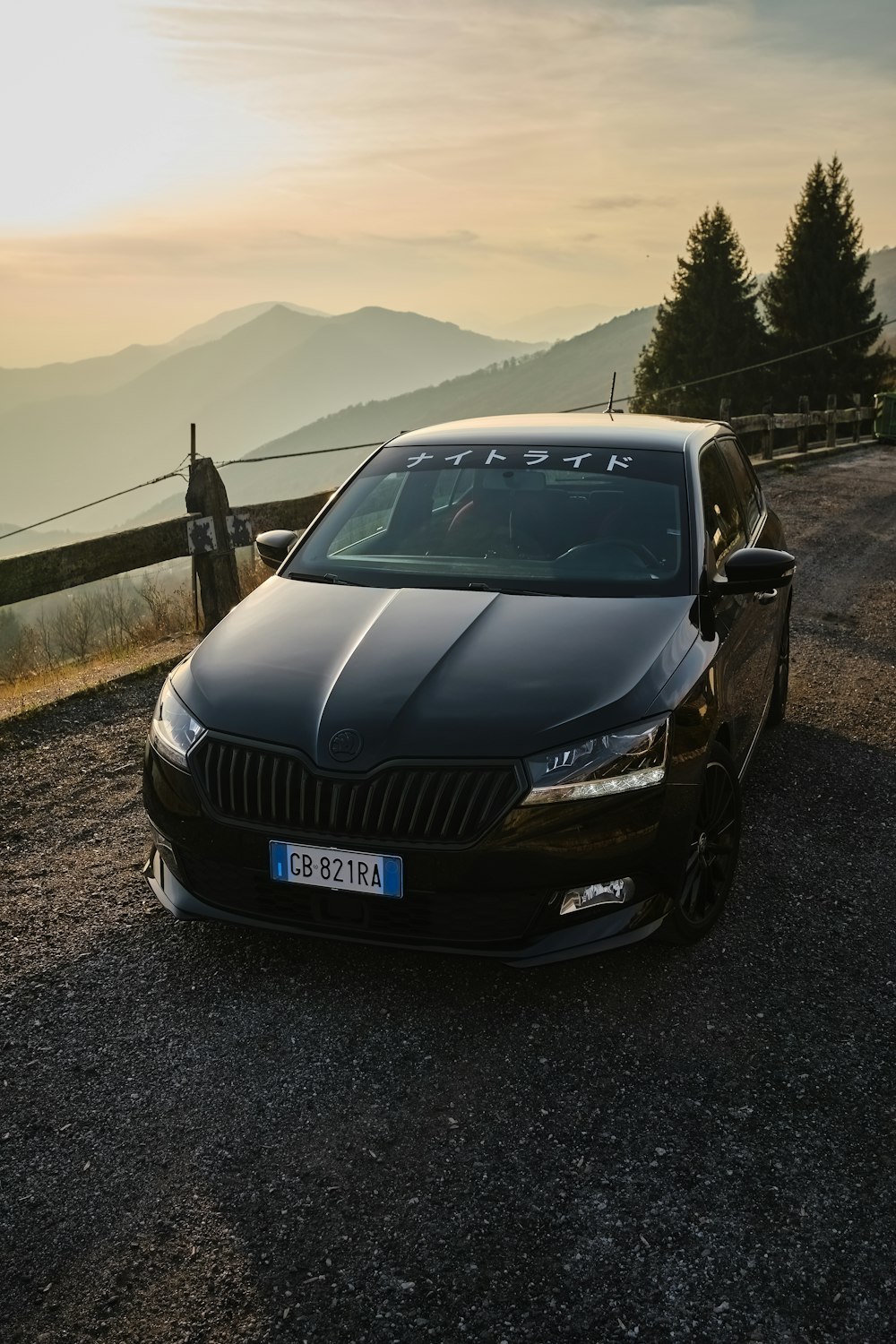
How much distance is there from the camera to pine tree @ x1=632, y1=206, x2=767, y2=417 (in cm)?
6144

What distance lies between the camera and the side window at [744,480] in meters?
5.76

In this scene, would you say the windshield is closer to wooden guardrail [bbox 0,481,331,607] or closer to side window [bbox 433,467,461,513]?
side window [bbox 433,467,461,513]

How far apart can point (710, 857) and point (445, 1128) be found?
1.49 meters

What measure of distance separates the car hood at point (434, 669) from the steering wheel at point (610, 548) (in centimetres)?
33

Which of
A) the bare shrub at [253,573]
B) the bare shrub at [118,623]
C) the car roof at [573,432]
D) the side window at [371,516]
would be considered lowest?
the bare shrub at [118,623]

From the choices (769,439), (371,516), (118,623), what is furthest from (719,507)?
(769,439)

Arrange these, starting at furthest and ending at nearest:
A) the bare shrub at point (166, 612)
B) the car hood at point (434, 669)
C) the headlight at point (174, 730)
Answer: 1. the bare shrub at point (166, 612)
2. the headlight at point (174, 730)
3. the car hood at point (434, 669)

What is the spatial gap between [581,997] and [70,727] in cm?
433

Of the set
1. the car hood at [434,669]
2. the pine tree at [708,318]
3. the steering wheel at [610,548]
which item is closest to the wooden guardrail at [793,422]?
the steering wheel at [610,548]

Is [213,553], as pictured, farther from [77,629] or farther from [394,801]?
[394,801]

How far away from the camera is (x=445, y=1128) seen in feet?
10.2

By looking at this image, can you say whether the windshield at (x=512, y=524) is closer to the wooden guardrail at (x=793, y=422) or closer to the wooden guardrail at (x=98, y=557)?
the wooden guardrail at (x=98, y=557)

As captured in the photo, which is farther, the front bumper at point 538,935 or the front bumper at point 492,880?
the front bumper at point 538,935

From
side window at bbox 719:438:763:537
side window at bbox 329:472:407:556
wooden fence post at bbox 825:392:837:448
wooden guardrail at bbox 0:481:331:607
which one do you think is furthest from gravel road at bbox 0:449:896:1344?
wooden fence post at bbox 825:392:837:448
